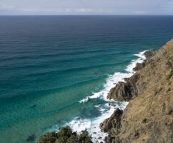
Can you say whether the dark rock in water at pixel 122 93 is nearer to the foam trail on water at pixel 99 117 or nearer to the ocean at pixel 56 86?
the foam trail on water at pixel 99 117

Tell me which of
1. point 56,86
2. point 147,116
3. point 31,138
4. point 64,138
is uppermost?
point 56,86

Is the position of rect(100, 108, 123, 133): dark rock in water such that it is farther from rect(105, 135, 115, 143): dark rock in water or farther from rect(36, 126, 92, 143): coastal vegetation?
rect(36, 126, 92, 143): coastal vegetation

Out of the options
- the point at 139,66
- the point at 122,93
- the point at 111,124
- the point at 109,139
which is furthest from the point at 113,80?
the point at 109,139

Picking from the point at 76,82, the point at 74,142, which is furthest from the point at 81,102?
the point at 74,142

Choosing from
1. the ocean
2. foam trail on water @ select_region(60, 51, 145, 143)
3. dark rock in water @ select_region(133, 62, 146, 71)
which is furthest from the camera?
dark rock in water @ select_region(133, 62, 146, 71)

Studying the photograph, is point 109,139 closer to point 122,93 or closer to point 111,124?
point 111,124

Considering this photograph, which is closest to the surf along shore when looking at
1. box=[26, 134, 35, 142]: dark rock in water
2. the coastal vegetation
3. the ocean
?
the coastal vegetation

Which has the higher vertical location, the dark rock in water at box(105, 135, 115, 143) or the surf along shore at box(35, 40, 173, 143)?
the surf along shore at box(35, 40, 173, 143)

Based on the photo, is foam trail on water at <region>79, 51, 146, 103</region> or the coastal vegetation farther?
foam trail on water at <region>79, 51, 146, 103</region>

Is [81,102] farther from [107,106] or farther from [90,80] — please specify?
[90,80]

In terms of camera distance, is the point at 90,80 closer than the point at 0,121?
No

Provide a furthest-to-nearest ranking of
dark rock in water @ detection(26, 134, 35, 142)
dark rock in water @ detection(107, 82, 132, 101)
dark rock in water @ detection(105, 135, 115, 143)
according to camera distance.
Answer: dark rock in water @ detection(107, 82, 132, 101), dark rock in water @ detection(26, 134, 35, 142), dark rock in water @ detection(105, 135, 115, 143)
